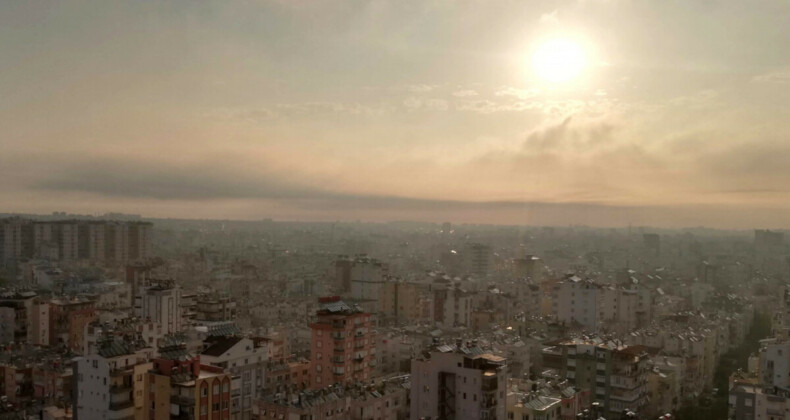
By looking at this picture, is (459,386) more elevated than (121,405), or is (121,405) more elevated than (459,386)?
(459,386)

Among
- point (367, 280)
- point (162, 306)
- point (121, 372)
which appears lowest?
point (367, 280)

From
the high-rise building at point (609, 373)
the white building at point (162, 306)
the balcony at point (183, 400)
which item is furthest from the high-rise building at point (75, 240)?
the balcony at point (183, 400)

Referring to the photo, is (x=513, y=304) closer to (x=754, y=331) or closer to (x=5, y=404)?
(x=754, y=331)

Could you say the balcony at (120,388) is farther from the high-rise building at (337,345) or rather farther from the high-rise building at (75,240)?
the high-rise building at (75,240)

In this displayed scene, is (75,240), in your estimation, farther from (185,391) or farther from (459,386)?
(459,386)

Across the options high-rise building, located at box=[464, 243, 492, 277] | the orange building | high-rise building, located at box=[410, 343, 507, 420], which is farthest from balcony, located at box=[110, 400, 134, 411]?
high-rise building, located at box=[464, 243, 492, 277]

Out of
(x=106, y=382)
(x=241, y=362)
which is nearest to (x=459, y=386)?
(x=241, y=362)

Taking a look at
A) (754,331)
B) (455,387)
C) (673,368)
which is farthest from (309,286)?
(455,387)

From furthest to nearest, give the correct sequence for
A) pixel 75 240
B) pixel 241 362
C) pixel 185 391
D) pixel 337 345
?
pixel 75 240
pixel 337 345
pixel 241 362
pixel 185 391
